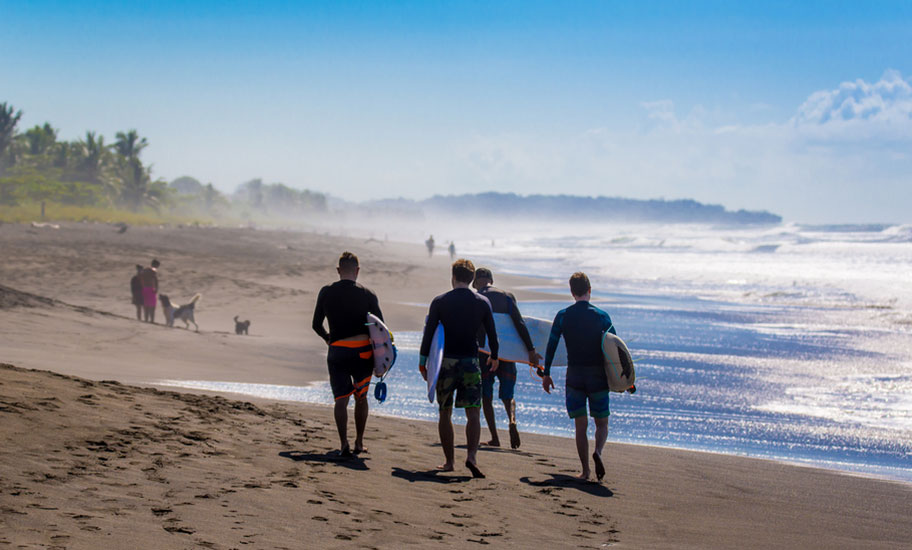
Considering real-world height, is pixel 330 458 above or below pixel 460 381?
below

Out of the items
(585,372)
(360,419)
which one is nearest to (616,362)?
(585,372)

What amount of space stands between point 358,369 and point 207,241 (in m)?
34.5

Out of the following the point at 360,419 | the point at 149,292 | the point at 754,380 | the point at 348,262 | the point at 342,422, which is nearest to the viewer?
the point at 342,422

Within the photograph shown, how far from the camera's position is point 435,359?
6625 millimetres

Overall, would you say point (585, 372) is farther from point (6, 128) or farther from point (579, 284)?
point (6, 128)

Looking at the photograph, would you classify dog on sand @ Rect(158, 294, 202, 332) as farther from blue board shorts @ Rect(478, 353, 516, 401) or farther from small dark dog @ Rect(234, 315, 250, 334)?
blue board shorts @ Rect(478, 353, 516, 401)

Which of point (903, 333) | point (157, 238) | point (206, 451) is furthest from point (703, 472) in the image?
point (157, 238)

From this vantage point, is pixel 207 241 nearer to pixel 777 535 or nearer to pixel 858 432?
pixel 858 432

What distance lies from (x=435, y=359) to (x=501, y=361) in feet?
5.61

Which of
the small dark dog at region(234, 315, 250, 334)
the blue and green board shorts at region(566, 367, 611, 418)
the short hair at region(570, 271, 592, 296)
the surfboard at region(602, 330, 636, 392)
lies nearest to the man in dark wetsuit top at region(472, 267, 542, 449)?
the blue and green board shorts at region(566, 367, 611, 418)

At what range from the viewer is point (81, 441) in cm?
591

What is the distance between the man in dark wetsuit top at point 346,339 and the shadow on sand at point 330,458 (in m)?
0.08

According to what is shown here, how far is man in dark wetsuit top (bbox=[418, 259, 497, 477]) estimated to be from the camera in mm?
6598

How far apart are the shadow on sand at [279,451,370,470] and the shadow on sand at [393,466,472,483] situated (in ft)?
0.93
